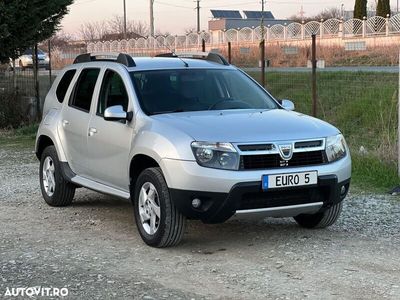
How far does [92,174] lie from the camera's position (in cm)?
702

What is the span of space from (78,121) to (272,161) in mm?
2620

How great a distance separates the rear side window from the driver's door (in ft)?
3.20

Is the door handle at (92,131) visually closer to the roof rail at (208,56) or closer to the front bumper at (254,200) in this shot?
the roof rail at (208,56)

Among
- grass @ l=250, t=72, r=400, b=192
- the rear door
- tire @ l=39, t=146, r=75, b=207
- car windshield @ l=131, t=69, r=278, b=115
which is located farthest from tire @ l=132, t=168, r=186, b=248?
grass @ l=250, t=72, r=400, b=192

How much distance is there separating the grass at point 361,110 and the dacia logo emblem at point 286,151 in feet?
10.9

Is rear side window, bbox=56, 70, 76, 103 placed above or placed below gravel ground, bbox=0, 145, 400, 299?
above

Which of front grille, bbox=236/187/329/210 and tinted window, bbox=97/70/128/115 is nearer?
front grille, bbox=236/187/329/210

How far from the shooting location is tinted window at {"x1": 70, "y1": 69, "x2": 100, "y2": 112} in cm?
722

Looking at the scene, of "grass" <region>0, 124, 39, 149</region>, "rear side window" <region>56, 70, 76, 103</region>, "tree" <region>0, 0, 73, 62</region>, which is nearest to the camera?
"rear side window" <region>56, 70, 76, 103</region>

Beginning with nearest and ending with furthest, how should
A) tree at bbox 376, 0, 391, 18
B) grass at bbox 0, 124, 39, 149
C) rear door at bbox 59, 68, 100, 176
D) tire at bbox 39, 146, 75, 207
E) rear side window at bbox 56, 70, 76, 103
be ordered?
rear door at bbox 59, 68, 100, 176
tire at bbox 39, 146, 75, 207
rear side window at bbox 56, 70, 76, 103
grass at bbox 0, 124, 39, 149
tree at bbox 376, 0, 391, 18

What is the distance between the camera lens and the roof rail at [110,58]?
6.79 meters

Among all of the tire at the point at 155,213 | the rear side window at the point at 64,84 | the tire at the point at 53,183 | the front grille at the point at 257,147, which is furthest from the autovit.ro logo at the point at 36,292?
the rear side window at the point at 64,84

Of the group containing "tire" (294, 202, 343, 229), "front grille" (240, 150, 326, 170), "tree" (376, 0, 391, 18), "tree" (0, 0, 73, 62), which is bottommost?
"tire" (294, 202, 343, 229)

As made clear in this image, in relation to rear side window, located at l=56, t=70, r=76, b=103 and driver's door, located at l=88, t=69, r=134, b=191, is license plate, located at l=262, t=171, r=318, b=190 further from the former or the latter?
rear side window, located at l=56, t=70, r=76, b=103
